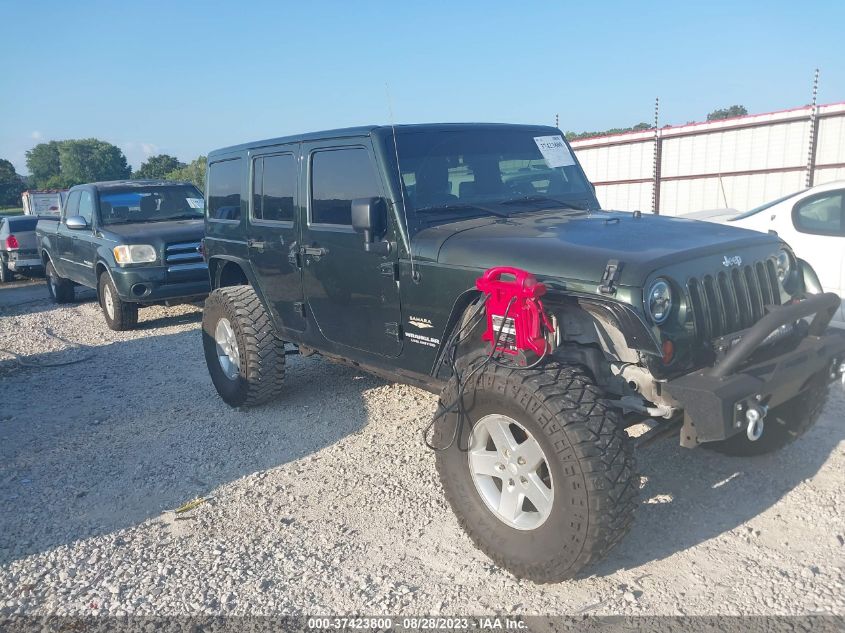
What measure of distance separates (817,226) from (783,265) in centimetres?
340

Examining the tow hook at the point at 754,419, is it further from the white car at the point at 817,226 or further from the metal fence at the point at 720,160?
the metal fence at the point at 720,160

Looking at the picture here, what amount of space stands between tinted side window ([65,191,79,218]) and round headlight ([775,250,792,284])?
968 cm

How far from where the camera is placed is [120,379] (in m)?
6.78

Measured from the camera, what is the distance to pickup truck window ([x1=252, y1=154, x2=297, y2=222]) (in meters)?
4.87

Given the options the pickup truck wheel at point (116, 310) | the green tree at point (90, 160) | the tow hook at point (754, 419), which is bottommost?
the pickup truck wheel at point (116, 310)

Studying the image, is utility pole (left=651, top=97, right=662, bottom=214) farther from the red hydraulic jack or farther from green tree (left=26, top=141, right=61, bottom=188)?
green tree (left=26, top=141, right=61, bottom=188)

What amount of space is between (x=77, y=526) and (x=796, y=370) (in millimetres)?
3766

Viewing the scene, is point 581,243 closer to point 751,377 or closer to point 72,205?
point 751,377

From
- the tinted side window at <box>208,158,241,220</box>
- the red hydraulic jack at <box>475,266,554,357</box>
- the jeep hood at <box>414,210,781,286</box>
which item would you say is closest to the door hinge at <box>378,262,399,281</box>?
the jeep hood at <box>414,210,781,286</box>

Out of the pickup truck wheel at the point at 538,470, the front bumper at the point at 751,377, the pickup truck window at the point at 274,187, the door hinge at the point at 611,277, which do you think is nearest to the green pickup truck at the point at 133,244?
the pickup truck window at the point at 274,187

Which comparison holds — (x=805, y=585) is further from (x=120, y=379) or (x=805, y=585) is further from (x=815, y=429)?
(x=120, y=379)

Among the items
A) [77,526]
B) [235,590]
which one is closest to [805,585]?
[235,590]

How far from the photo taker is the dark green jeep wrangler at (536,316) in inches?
114

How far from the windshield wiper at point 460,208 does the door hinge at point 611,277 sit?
1.26 meters
